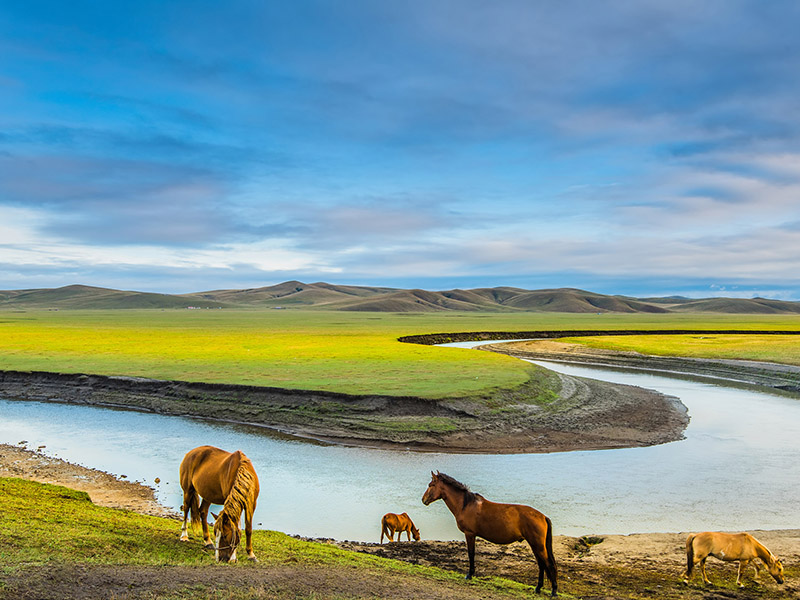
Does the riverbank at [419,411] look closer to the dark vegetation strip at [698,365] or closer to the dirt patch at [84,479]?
the dirt patch at [84,479]

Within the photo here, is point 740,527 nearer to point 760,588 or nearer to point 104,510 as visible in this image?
point 760,588

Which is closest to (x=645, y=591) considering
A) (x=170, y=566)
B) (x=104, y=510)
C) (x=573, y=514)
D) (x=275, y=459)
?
(x=573, y=514)

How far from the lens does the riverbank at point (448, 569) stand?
754cm

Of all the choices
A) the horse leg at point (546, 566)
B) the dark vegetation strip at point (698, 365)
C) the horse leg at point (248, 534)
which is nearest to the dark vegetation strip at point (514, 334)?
the dark vegetation strip at point (698, 365)

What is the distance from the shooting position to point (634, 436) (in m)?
26.1

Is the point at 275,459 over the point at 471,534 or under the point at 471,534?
under

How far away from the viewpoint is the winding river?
1556 cm

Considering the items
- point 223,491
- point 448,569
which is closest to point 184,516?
point 223,491

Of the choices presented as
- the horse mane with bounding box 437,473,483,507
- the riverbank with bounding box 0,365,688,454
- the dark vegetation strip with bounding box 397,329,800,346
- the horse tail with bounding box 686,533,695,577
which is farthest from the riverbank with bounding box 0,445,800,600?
the dark vegetation strip with bounding box 397,329,800,346

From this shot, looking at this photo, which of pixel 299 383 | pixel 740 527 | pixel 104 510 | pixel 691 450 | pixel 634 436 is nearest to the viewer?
pixel 104 510

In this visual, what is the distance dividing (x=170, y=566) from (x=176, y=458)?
551 inches

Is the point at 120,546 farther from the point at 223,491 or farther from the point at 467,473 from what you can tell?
the point at 467,473

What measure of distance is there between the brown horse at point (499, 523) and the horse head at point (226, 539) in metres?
3.64

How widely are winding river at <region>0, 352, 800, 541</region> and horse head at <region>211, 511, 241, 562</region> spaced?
541cm
